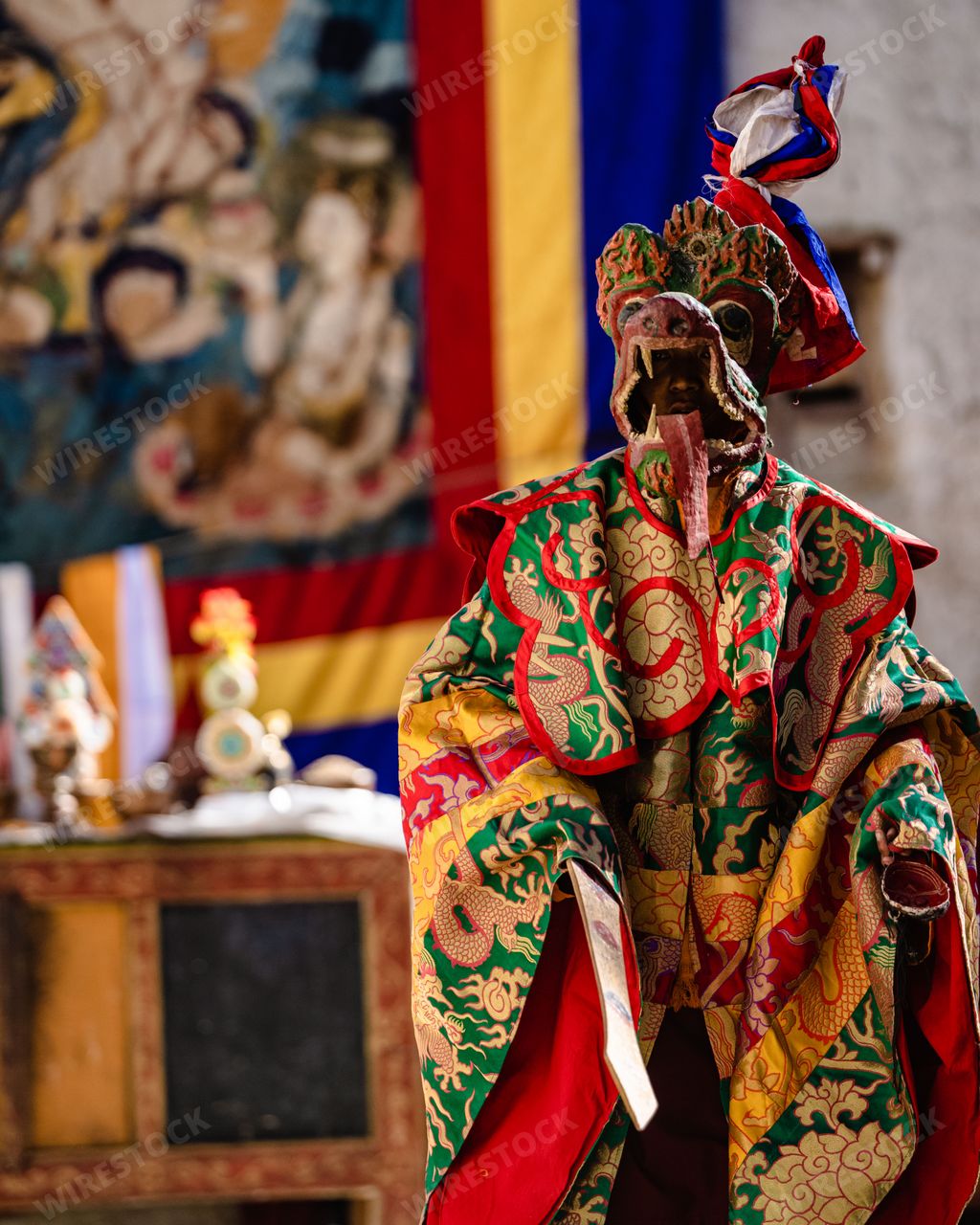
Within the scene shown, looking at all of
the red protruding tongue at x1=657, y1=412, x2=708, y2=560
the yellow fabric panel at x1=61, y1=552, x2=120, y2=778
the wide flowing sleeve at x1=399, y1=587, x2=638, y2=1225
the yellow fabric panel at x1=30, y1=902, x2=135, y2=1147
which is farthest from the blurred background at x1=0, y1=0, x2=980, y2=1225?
the red protruding tongue at x1=657, y1=412, x2=708, y2=560

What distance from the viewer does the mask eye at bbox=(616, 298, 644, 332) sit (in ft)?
5.53

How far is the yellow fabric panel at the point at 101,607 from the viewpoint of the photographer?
484 cm

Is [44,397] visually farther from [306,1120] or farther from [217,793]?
[306,1120]

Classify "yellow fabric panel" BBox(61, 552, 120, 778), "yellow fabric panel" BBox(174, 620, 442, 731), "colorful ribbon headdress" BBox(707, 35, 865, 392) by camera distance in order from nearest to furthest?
"colorful ribbon headdress" BBox(707, 35, 865, 392), "yellow fabric panel" BBox(61, 552, 120, 778), "yellow fabric panel" BBox(174, 620, 442, 731)

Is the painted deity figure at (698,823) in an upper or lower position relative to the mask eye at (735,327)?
lower

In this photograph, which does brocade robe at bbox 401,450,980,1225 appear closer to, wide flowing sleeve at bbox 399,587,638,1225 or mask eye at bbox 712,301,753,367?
wide flowing sleeve at bbox 399,587,638,1225

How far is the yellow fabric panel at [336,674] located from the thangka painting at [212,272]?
0.84ft

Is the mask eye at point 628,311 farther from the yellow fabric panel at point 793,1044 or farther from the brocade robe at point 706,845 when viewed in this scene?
the yellow fabric panel at point 793,1044

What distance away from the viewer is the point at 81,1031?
3459 mm

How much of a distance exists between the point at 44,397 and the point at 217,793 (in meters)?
1.59

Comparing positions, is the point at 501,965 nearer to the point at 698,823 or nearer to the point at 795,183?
the point at 698,823

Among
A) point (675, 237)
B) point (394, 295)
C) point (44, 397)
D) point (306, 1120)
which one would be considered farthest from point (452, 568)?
A: point (675, 237)

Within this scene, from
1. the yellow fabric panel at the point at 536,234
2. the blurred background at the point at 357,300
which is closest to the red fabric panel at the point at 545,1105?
the blurred background at the point at 357,300

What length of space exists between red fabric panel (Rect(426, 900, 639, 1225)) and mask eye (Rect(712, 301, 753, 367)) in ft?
1.71
